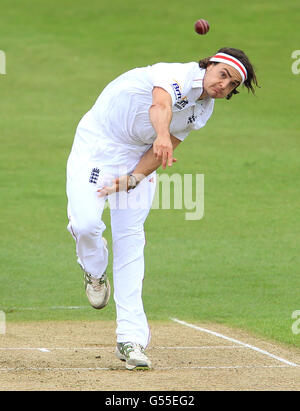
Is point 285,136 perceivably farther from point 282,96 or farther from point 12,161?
point 12,161

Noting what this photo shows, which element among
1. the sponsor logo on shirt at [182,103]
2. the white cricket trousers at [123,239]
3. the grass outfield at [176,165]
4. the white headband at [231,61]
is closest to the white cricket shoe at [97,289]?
the white cricket trousers at [123,239]

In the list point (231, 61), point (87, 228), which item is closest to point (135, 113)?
point (231, 61)

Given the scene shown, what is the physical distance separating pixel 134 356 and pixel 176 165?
11.5 metres

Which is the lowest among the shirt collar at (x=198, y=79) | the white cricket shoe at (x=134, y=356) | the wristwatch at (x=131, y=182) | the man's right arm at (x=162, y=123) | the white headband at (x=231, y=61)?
the white cricket shoe at (x=134, y=356)

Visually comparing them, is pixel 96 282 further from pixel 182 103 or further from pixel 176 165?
pixel 176 165

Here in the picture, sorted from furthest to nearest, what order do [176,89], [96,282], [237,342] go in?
1. [237,342]
2. [96,282]
3. [176,89]

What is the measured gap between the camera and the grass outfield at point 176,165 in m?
11.4

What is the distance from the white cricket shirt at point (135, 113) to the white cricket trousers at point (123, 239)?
18 cm

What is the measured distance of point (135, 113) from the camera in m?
7.17

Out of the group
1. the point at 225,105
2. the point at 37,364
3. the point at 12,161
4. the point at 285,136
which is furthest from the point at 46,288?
the point at 225,105

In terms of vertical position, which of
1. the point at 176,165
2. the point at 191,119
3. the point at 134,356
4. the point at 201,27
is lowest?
the point at 134,356

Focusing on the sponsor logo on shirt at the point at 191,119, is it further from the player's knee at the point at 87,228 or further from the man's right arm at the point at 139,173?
the player's knee at the point at 87,228

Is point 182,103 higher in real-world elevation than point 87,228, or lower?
higher

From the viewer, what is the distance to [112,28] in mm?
29078
